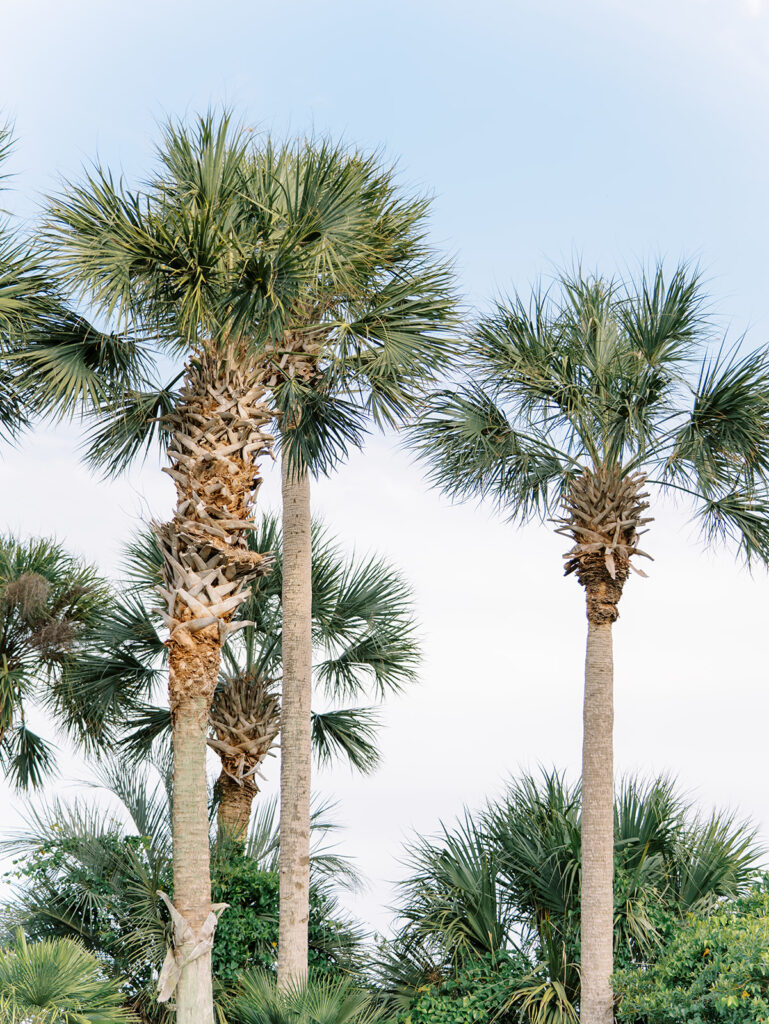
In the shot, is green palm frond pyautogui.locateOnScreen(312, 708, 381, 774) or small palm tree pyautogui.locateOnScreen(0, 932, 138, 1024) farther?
green palm frond pyautogui.locateOnScreen(312, 708, 381, 774)

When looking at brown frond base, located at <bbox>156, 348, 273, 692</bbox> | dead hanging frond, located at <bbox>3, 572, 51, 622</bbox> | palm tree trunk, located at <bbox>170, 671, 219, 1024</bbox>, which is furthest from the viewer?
dead hanging frond, located at <bbox>3, 572, 51, 622</bbox>

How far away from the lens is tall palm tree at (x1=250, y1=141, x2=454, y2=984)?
11211mm

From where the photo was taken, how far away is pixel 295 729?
11.8 meters

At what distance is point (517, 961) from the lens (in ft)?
36.2

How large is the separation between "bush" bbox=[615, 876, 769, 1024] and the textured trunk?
5337 millimetres

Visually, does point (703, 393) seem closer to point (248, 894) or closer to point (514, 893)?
point (514, 893)

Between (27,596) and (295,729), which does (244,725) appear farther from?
(27,596)

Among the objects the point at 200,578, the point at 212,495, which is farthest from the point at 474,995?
the point at 212,495

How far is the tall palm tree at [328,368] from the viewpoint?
1121 centimetres

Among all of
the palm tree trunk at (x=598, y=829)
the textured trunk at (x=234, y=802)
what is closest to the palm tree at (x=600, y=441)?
the palm tree trunk at (x=598, y=829)

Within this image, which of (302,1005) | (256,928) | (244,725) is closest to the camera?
(302,1005)

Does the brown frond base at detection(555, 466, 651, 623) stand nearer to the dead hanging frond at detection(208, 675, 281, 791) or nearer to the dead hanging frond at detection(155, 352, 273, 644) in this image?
the dead hanging frond at detection(155, 352, 273, 644)

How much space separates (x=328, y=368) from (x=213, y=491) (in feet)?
6.21

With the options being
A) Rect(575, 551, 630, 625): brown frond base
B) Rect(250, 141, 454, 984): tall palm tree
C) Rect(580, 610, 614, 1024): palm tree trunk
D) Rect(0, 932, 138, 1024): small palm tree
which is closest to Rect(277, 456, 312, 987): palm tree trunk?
Rect(250, 141, 454, 984): tall palm tree
